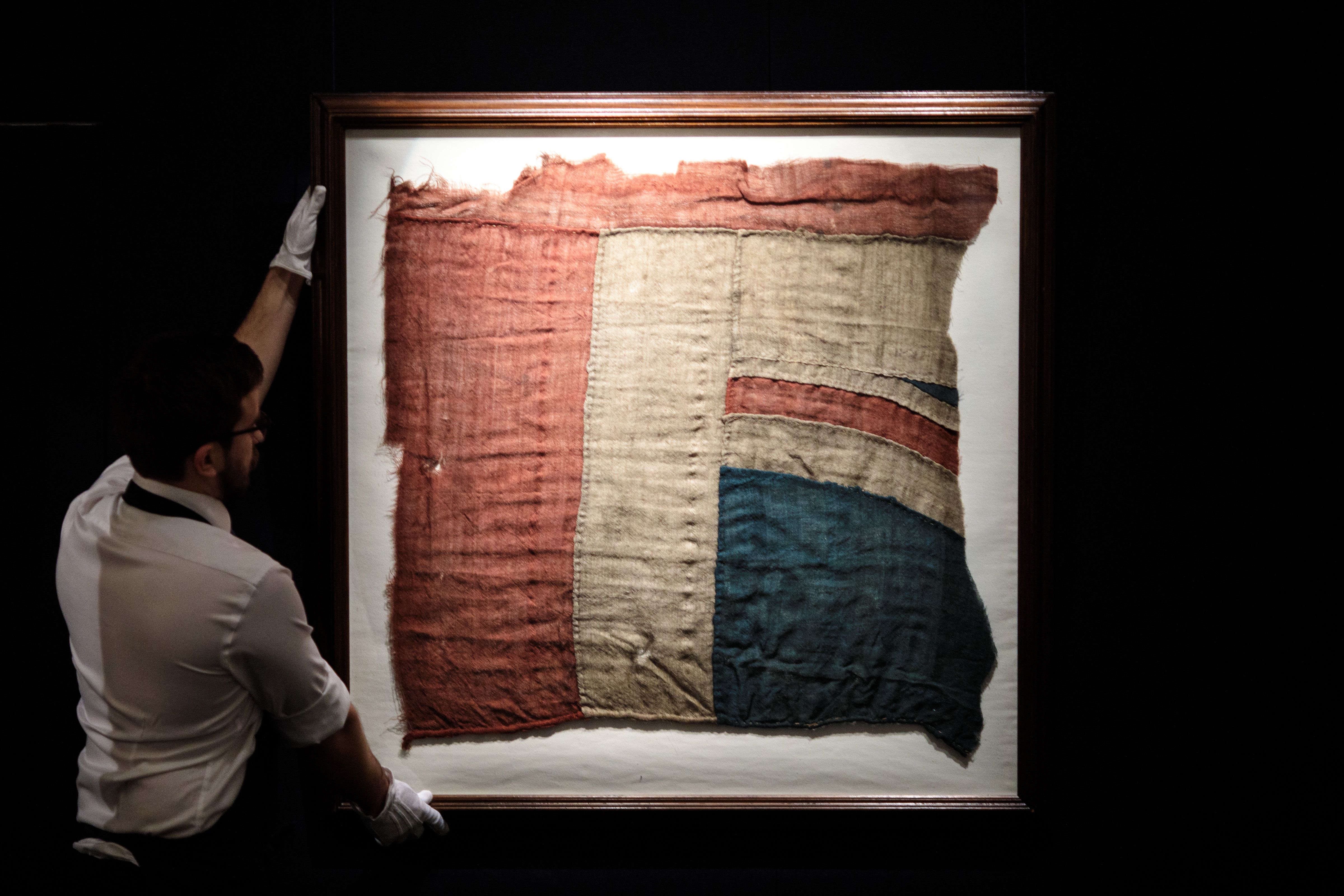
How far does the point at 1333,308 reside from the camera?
1.16 m

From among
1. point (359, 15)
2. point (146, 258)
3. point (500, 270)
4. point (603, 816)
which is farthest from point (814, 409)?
point (146, 258)

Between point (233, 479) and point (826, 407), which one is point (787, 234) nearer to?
point (826, 407)

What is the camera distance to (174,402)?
3.01ft

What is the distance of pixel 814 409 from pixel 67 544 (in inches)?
39.1

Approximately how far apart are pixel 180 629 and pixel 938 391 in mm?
1030

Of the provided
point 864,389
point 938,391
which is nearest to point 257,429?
point 864,389

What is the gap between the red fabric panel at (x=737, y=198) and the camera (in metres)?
1.12

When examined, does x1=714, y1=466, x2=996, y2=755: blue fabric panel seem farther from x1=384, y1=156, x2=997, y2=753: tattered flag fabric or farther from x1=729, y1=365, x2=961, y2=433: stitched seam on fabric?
x1=729, y1=365, x2=961, y2=433: stitched seam on fabric

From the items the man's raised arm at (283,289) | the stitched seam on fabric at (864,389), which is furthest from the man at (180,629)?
the stitched seam on fabric at (864,389)

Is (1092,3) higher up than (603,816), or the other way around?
(1092,3)

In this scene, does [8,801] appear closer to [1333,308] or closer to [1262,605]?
[1262,605]

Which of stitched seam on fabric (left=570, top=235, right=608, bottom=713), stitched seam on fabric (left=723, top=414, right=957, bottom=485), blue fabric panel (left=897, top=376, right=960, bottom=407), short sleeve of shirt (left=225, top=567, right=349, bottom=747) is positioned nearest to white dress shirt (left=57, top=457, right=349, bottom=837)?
short sleeve of shirt (left=225, top=567, right=349, bottom=747)

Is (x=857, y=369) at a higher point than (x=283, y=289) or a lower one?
lower

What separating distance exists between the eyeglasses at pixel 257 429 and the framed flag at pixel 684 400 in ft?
0.37
